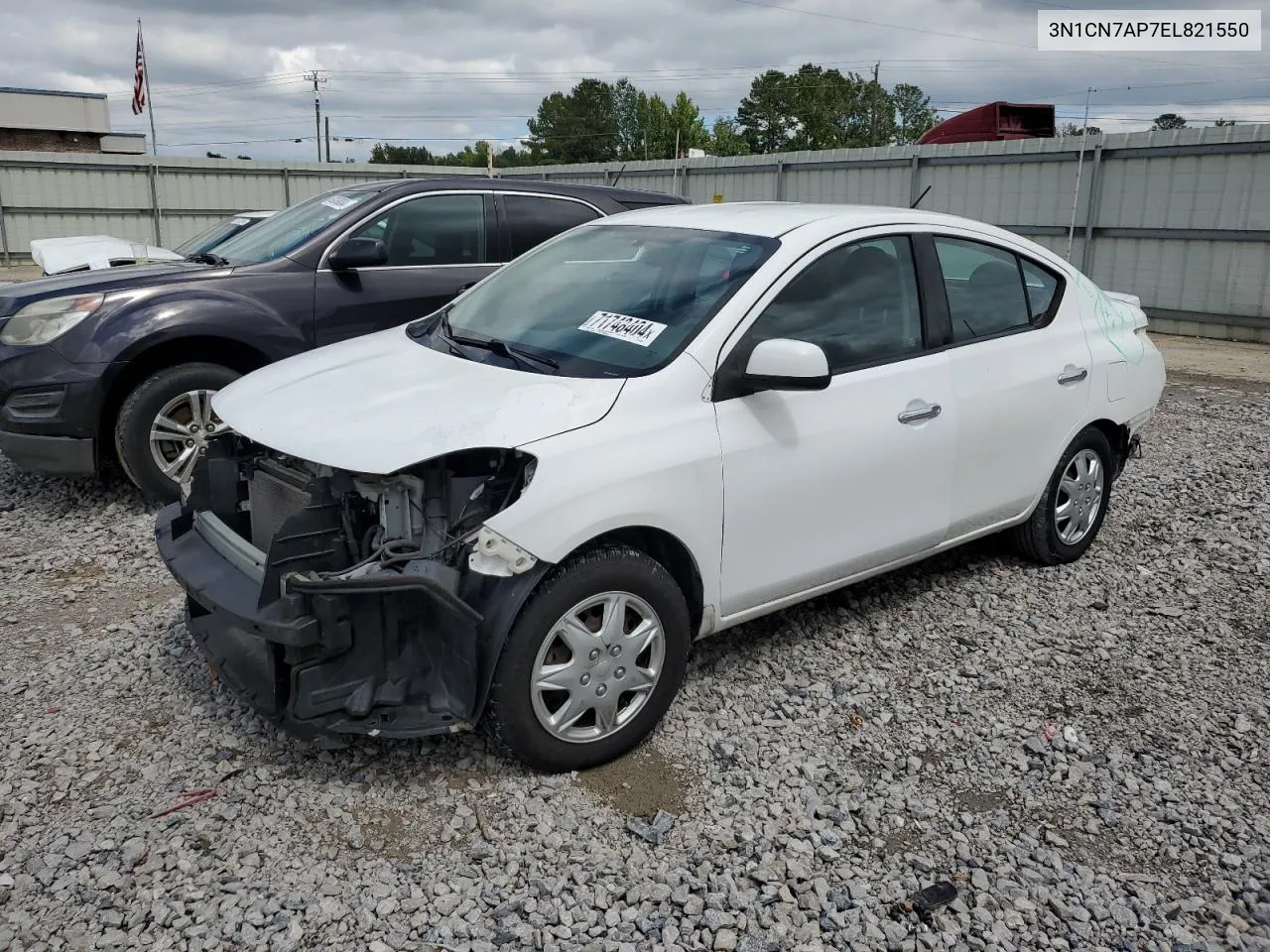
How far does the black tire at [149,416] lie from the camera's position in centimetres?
546

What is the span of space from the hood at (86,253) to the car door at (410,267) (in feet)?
6.76

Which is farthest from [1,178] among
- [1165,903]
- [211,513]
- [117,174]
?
[1165,903]

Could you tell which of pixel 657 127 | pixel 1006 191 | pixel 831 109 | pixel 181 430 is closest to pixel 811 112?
pixel 831 109

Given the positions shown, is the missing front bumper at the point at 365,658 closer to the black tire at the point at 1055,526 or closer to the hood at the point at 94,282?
the black tire at the point at 1055,526

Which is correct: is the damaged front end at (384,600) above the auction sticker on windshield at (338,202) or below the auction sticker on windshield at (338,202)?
below

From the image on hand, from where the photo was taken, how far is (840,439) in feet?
12.2

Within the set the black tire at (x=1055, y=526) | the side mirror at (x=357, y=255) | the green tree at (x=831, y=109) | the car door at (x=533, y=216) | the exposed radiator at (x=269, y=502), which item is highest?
the green tree at (x=831, y=109)

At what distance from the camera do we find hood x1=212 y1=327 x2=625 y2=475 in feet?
10.0

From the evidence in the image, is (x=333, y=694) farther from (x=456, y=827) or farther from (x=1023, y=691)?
(x=1023, y=691)

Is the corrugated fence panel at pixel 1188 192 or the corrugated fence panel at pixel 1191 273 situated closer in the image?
the corrugated fence panel at pixel 1188 192

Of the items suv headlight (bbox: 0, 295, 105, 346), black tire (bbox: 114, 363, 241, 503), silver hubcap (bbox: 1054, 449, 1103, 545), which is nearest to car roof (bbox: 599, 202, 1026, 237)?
silver hubcap (bbox: 1054, 449, 1103, 545)

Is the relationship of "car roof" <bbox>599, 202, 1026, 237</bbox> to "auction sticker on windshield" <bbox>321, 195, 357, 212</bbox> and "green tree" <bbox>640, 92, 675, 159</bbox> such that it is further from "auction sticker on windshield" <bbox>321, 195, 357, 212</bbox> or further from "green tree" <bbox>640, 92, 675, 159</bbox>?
"green tree" <bbox>640, 92, 675, 159</bbox>

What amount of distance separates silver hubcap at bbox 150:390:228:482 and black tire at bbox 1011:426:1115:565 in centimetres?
423

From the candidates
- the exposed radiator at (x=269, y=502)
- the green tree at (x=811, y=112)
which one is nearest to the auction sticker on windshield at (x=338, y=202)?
the exposed radiator at (x=269, y=502)
